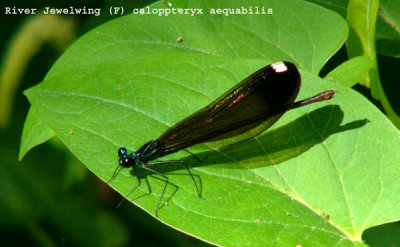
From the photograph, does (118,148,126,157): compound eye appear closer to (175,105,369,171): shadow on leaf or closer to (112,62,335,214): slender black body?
(112,62,335,214): slender black body

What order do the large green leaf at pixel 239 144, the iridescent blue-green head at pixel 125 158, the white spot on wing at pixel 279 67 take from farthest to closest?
the iridescent blue-green head at pixel 125 158 < the white spot on wing at pixel 279 67 < the large green leaf at pixel 239 144

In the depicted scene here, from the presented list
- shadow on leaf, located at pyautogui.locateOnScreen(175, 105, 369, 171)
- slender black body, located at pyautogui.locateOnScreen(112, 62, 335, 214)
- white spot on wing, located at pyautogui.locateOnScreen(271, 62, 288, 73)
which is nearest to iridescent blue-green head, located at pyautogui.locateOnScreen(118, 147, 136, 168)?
slender black body, located at pyautogui.locateOnScreen(112, 62, 335, 214)

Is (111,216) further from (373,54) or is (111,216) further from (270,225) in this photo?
(373,54)

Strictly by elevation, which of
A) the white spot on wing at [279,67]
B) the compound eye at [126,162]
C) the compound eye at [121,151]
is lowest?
the compound eye at [126,162]

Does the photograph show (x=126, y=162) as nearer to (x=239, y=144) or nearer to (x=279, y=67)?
(x=239, y=144)

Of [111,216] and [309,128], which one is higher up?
[309,128]

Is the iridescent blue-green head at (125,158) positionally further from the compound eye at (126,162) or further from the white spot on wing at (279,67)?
the white spot on wing at (279,67)

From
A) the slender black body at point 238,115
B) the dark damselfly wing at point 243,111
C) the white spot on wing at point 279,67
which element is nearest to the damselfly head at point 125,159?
the slender black body at point 238,115

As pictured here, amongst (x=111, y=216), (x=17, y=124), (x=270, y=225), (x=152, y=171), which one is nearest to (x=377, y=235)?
(x=270, y=225)
